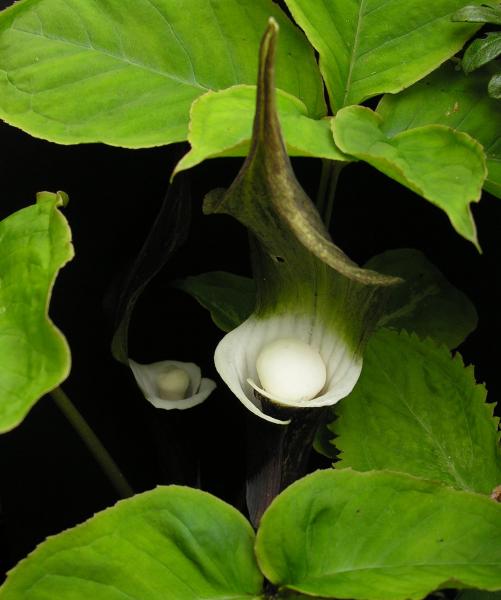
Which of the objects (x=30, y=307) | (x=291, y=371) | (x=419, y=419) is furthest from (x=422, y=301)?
(x=30, y=307)

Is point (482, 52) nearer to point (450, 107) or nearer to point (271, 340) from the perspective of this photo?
point (450, 107)

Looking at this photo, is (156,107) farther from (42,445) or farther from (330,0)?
(42,445)

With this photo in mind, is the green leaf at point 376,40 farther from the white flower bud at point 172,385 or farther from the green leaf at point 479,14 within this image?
the white flower bud at point 172,385

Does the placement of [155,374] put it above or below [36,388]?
below


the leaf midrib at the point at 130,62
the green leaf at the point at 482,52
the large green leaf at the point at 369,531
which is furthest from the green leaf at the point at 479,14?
the large green leaf at the point at 369,531

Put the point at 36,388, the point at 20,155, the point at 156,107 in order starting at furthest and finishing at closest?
1. the point at 20,155
2. the point at 156,107
3. the point at 36,388

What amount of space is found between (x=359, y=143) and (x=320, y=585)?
0.81ft

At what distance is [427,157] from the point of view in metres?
0.46

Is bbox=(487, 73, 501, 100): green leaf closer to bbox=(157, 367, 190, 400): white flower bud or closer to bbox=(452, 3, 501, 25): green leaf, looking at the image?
bbox=(452, 3, 501, 25): green leaf

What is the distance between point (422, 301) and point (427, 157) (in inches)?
9.8

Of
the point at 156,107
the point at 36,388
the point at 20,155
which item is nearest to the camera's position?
the point at 36,388

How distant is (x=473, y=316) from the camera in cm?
68

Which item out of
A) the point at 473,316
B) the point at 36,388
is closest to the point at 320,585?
the point at 36,388

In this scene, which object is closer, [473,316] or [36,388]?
[36,388]
